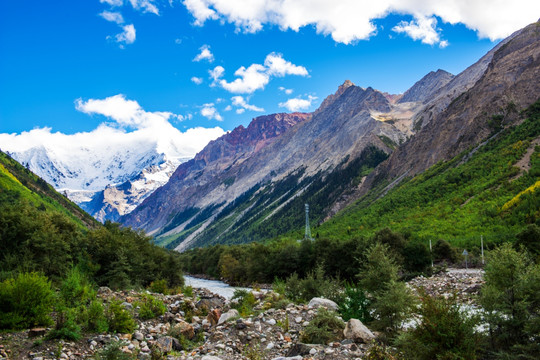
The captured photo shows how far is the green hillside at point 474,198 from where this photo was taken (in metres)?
46.2

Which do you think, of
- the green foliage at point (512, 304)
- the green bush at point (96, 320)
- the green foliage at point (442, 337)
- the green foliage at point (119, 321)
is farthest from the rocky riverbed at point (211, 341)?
the green foliage at point (442, 337)

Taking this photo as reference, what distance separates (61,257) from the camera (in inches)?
1193

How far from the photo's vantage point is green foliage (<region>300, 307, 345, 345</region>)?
15203 millimetres

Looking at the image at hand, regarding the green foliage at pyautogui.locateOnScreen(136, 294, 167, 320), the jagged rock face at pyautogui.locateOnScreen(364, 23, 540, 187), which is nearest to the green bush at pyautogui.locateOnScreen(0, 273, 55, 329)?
the green foliage at pyautogui.locateOnScreen(136, 294, 167, 320)

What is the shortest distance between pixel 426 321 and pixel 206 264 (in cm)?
8263

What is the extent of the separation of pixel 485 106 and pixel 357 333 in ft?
322

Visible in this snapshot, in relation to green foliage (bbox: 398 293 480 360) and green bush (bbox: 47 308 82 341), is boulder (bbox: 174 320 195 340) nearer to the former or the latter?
green bush (bbox: 47 308 82 341)

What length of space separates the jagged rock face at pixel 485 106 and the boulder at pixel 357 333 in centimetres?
8270

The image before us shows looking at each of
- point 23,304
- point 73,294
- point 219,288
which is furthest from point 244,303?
point 219,288

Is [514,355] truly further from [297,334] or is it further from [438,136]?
[438,136]

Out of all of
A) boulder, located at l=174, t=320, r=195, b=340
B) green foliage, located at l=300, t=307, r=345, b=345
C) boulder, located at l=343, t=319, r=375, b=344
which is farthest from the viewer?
boulder, located at l=174, t=320, r=195, b=340

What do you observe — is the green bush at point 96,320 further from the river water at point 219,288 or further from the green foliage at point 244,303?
the river water at point 219,288

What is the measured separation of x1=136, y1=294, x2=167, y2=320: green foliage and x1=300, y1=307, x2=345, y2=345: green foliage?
32.1ft

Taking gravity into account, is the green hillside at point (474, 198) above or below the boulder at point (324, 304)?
above
